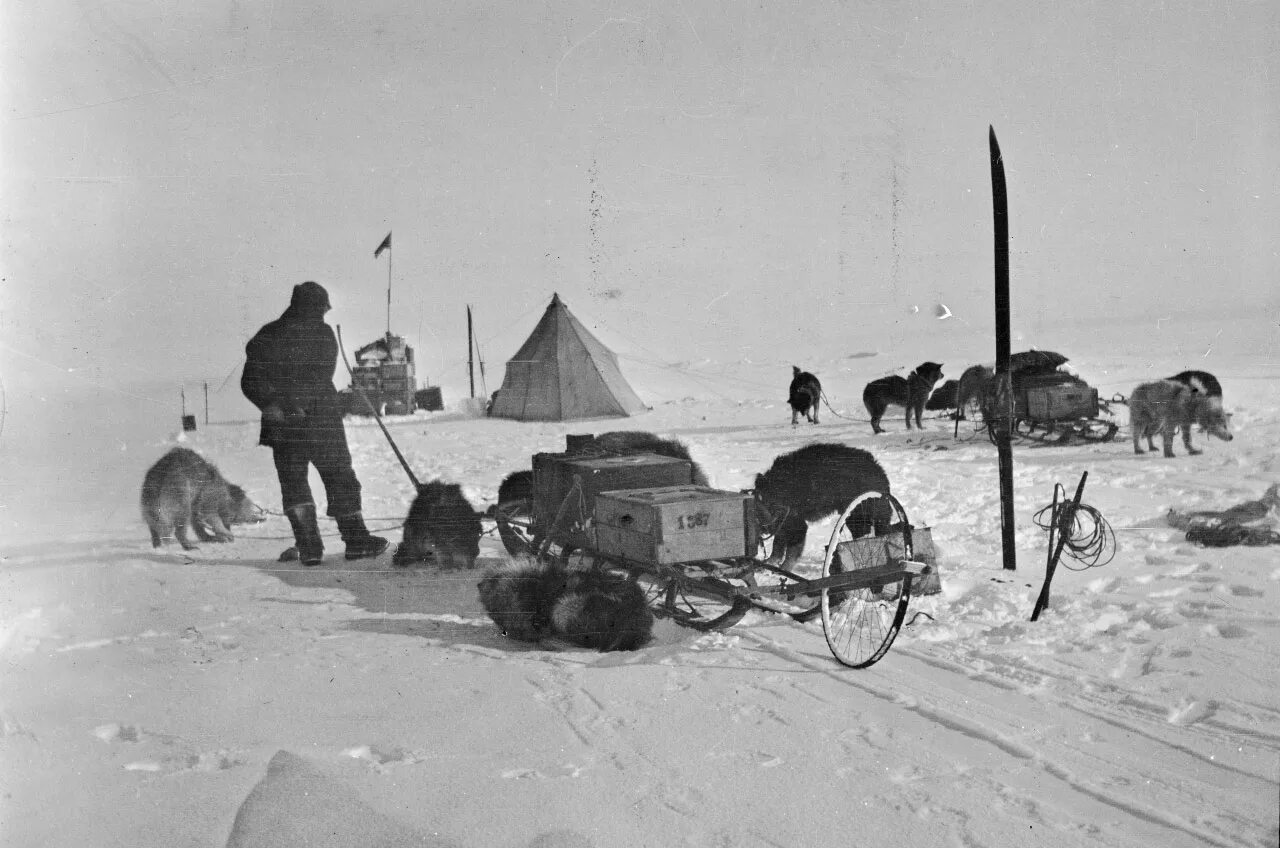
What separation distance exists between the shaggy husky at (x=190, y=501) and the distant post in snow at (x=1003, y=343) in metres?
4.50

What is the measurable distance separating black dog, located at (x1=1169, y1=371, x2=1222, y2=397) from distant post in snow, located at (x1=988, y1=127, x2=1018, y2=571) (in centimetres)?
211

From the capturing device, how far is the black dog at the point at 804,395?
7.61 metres

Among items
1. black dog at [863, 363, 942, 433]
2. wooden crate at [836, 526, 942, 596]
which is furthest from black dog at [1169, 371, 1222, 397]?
wooden crate at [836, 526, 942, 596]

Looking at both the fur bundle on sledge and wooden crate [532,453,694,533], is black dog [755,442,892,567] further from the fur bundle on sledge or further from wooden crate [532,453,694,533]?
the fur bundle on sledge

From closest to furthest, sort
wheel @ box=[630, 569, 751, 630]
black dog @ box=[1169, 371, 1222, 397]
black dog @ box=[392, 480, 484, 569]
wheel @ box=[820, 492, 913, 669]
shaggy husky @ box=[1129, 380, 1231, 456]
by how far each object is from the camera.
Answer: wheel @ box=[820, 492, 913, 669] < wheel @ box=[630, 569, 751, 630] < black dog @ box=[392, 480, 484, 569] < black dog @ box=[1169, 371, 1222, 397] < shaggy husky @ box=[1129, 380, 1231, 456]

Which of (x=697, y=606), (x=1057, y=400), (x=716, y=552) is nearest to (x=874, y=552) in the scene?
(x=716, y=552)

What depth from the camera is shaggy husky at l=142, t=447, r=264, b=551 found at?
469 centimetres

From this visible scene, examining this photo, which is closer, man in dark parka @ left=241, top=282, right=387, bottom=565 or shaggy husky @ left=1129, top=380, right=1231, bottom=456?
man in dark parka @ left=241, top=282, right=387, bottom=565

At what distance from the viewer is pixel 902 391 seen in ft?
31.0

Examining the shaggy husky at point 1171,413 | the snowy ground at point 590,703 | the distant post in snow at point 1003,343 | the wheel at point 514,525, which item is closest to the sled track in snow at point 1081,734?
the snowy ground at point 590,703

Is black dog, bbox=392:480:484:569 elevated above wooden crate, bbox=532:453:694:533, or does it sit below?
below

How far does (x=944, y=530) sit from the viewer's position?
234 inches

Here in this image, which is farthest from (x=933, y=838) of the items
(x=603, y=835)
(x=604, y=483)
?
(x=604, y=483)

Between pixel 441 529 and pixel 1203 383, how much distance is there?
5.71 m
